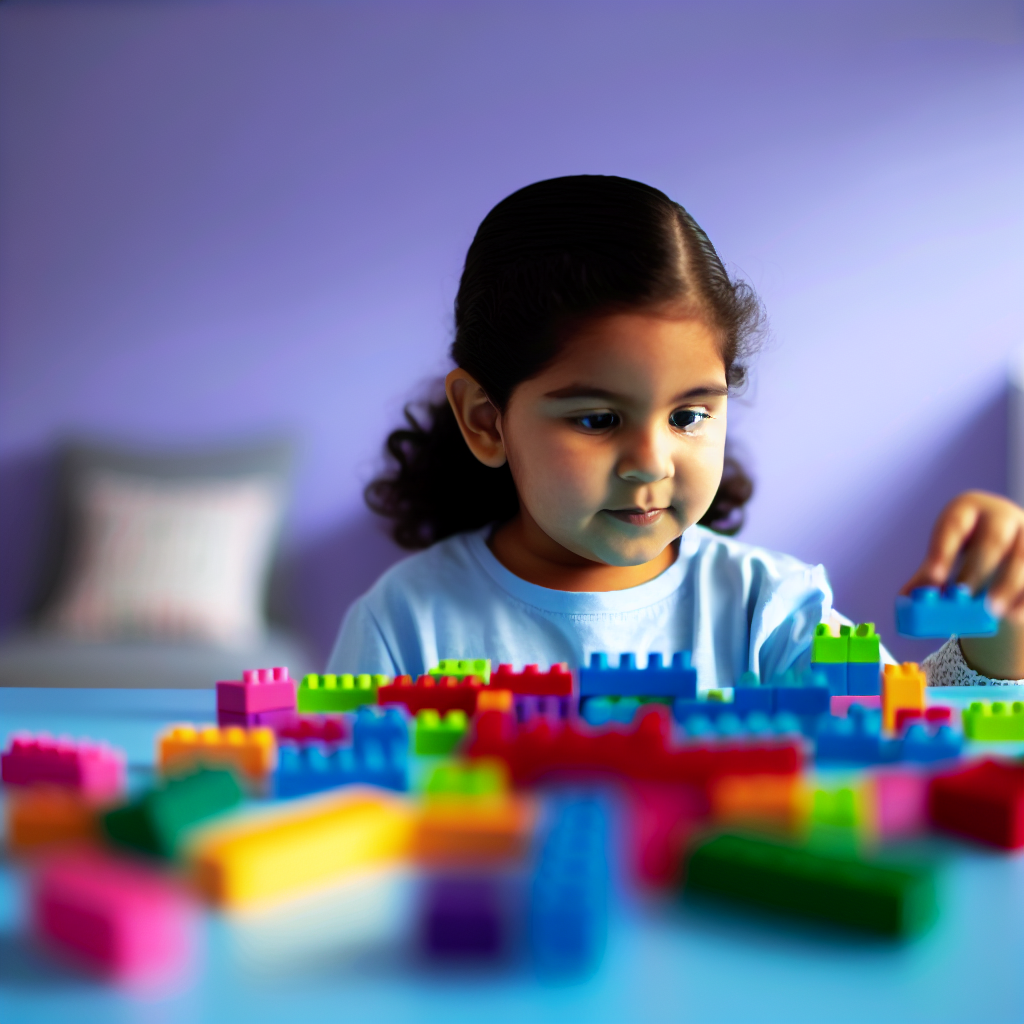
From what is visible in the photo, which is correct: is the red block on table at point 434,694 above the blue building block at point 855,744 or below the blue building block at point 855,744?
above

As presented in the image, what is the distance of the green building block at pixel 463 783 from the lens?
0.43 metres

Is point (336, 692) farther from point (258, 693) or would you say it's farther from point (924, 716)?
point (924, 716)

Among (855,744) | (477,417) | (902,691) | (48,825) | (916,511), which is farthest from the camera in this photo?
(916,511)

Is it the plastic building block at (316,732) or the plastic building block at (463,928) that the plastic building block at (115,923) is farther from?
the plastic building block at (316,732)

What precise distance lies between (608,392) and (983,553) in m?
0.35

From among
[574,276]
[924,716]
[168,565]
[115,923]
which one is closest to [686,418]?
[574,276]

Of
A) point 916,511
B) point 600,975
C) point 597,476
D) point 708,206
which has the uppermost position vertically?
point 708,206

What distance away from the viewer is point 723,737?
499 mm

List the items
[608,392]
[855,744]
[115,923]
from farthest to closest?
1. [608,392]
2. [855,744]
3. [115,923]

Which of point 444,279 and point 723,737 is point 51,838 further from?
point 444,279

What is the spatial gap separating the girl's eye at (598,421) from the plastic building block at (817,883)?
0.58m

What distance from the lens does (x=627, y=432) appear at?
91cm

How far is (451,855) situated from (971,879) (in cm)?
19

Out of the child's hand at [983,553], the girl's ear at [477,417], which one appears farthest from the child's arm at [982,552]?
the girl's ear at [477,417]
